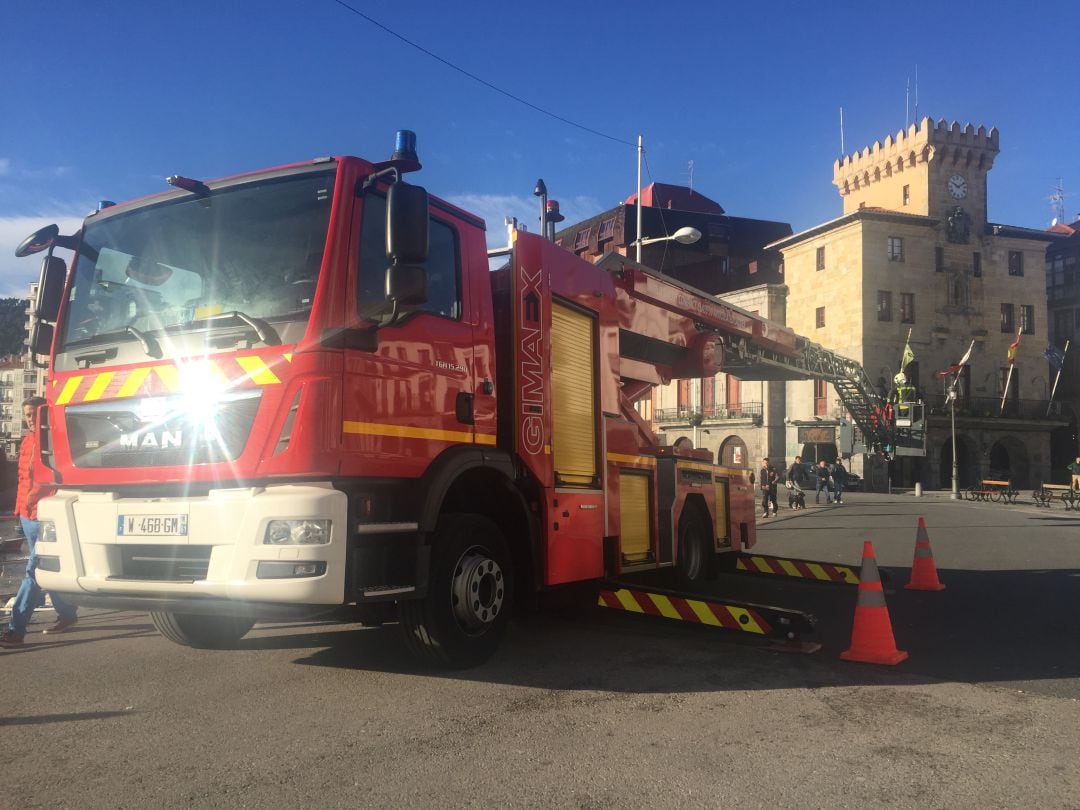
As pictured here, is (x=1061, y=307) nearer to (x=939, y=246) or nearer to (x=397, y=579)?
(x=939, y=246)


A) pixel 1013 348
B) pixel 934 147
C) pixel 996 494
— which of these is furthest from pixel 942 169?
pixel 996 494

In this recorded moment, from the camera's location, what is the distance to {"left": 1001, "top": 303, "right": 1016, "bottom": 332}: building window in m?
55.2

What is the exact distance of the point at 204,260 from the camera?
5082 mm

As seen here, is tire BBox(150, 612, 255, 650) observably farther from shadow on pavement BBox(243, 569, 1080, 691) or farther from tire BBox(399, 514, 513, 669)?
tire BBox(399, 514, 513, 669)

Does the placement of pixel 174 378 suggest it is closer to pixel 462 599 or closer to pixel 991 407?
pixel 462 599

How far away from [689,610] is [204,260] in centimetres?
404

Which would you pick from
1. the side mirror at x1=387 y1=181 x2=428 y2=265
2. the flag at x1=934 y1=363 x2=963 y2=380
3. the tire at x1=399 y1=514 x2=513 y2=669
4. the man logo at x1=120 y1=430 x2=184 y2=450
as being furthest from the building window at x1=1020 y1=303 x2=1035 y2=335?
the man logo at x1=120 y1=430 x2=184 y2=450

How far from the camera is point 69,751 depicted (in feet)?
13.1

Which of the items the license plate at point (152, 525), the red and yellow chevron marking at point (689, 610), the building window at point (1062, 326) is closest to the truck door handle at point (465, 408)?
the license plate at point (152, 525)

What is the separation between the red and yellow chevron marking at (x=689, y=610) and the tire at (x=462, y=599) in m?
1.12

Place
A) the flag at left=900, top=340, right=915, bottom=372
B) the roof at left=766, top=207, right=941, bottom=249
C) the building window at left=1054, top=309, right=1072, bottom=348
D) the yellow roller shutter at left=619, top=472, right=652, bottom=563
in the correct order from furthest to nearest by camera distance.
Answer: the building window at left=1054, top=309, right=1072, bottom=348 → the roof at left=766, top=207, right=941, bottom=249 → the flag at left=900, top=340, right=915, bottom=372 → the yellow roller shutter at left=619, top=472, right=652, bottom=563

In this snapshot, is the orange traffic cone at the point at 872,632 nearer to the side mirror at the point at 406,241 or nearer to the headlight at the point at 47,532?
the side mirror at the point at 406,241

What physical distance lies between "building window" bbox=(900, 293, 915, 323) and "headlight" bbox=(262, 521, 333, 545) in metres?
53.4

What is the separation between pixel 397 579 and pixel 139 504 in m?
1.49
